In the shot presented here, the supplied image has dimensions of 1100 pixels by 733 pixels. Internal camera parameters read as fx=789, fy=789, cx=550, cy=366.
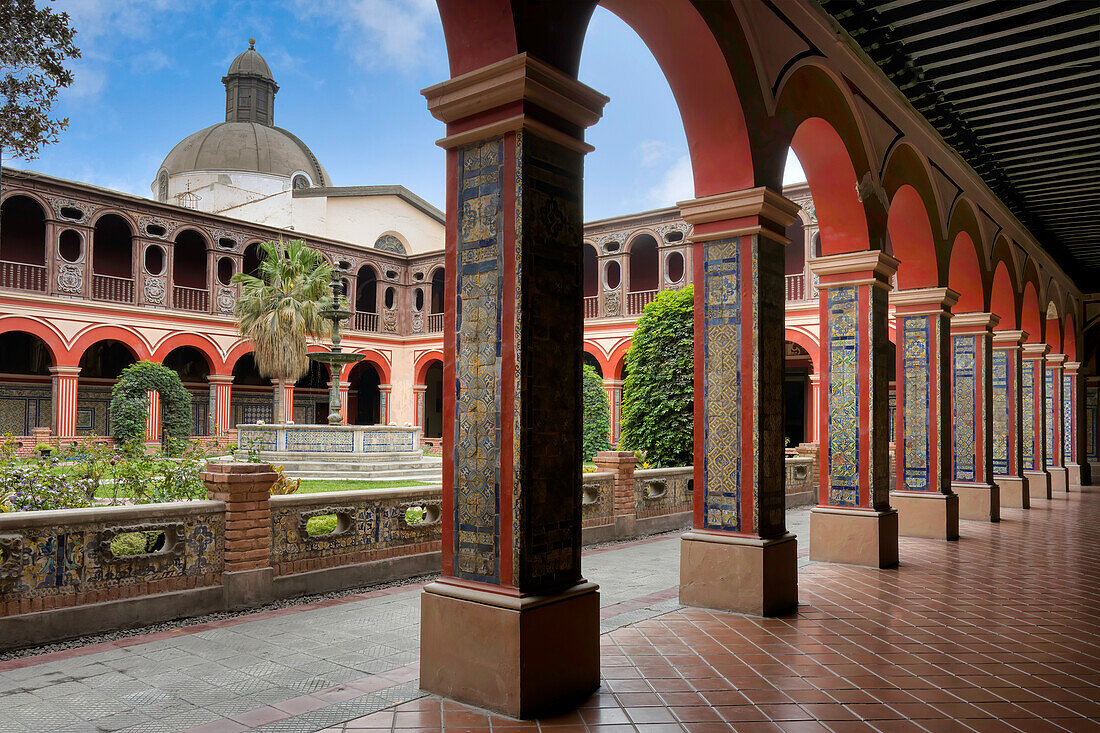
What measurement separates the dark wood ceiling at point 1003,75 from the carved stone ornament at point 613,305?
45.8 ft

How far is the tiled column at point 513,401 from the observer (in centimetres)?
361

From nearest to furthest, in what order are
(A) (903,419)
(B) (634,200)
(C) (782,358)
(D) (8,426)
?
(C) (782,358) < (A) (903,419) < (D) (8,426) < (B) (634,200)

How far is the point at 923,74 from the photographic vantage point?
7.79m

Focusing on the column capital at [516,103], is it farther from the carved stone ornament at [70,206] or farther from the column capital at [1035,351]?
the carved stone ornament at [70,206]

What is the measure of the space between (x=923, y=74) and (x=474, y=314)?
6.22m

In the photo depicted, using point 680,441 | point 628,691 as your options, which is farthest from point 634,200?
point 628,691

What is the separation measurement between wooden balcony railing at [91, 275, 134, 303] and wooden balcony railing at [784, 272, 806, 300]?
18335mm

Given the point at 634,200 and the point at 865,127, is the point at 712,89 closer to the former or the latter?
the point at 865,127

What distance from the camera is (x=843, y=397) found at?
762 cm

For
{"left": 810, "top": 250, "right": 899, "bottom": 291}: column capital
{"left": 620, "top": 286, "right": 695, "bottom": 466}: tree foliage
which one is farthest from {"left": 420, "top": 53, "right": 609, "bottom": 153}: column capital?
{"left": 620, "top": 286, "right": 695, "bottom": 466}: tree foliage

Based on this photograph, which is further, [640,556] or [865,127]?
[640,556]

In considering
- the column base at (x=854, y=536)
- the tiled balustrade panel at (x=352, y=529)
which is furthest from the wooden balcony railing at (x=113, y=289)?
the column base at (x=854, y=536)

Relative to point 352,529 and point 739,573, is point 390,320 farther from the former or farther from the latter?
point 739,573

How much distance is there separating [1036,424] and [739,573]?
13.5m
